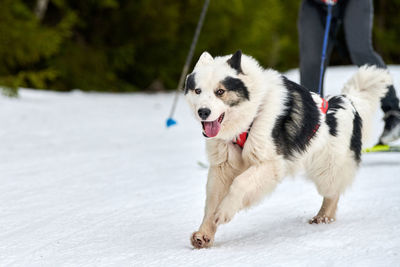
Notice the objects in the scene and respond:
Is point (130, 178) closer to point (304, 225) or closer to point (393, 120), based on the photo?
point (304, 225)

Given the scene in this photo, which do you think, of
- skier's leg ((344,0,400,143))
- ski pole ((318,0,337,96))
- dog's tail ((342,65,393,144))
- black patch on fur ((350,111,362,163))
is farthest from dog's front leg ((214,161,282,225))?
skier's leg ((344,0,400,143))

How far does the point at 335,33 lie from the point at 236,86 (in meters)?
2.09

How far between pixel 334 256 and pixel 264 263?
13.2 inches

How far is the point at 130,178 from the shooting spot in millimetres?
4910

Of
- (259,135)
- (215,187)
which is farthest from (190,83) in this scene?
(215,187)

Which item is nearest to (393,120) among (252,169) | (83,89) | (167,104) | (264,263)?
(252,169)

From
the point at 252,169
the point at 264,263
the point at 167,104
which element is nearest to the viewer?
the point at 264,263

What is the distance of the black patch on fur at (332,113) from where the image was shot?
3.25 m

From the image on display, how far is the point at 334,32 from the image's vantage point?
15.3ft

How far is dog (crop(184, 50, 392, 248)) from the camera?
2867mm

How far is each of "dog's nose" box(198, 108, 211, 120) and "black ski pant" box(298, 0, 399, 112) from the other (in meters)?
2.05

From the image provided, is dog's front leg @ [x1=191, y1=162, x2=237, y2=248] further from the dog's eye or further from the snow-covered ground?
the dog's eye

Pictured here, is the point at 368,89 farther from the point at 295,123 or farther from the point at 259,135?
the point at 259,135

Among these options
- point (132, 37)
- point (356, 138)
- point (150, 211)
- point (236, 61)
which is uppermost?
point (236, 61)
